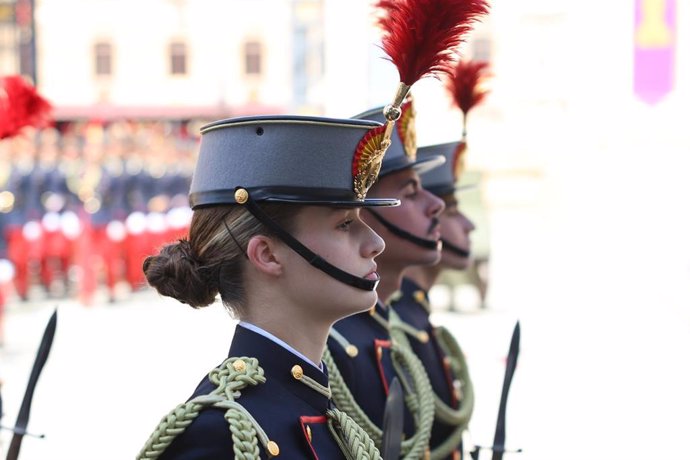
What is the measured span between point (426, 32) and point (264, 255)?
50 centimetres

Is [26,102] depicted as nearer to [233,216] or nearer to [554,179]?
[233,216]

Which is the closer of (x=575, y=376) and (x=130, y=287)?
(x=575, y=376)

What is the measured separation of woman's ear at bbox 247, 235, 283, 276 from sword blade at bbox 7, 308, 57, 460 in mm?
1093

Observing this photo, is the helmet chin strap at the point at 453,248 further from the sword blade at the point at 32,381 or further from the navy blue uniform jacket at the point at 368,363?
the sword blade at the point at 32,381

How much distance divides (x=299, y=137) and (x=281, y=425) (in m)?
0.53

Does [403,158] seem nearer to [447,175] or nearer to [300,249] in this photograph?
[447,175]

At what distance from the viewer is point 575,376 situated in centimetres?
812

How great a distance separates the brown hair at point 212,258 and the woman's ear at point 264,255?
0.02 meters

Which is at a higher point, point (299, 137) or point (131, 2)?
point (131, 2)

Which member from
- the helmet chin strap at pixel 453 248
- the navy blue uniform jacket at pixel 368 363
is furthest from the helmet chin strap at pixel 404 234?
the helmet chin strap at pixel 453 248

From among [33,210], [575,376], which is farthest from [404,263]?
[33,210]

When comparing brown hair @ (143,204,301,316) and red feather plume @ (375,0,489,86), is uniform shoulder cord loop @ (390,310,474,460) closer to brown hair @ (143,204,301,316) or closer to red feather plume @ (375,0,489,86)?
brown hair @ (143,204,301,316)

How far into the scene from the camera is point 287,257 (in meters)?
2.14

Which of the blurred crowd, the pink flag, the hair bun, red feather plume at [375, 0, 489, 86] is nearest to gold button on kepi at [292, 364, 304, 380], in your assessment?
the hair bun
